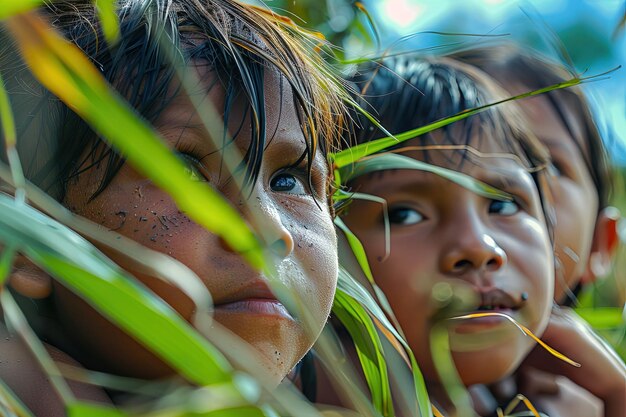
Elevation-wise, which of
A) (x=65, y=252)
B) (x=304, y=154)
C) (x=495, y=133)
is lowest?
(x=495, y=133)

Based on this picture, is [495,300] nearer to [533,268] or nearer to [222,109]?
[533,268]

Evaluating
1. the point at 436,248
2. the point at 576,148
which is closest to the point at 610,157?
the point at 576,148

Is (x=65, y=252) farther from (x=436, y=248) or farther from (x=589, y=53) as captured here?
(x=589, y=53)

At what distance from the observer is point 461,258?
1.38 metres

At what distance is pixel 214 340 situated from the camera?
0.85 m

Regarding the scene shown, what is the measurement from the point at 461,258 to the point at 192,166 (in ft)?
1.87

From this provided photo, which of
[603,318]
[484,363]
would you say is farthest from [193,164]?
[603,318]

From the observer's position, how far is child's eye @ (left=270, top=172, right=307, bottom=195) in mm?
1032

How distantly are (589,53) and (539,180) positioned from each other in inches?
69.3

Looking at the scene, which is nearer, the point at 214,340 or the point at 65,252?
the point at 65,252

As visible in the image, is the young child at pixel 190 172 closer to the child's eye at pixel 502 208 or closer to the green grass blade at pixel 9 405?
the green grass blade at pixel 9 405

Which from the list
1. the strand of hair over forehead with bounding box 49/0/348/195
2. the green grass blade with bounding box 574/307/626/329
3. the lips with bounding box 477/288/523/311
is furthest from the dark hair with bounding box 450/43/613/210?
the strand of hair over forehead with bounding box 49/0/348/195

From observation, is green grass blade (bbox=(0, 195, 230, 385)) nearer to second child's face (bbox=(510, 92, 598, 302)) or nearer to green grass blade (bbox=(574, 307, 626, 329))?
green grass blade (bbox=(574, 307, 626, 329))

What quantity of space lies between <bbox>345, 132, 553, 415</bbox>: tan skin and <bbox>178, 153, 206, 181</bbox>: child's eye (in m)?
0.56
